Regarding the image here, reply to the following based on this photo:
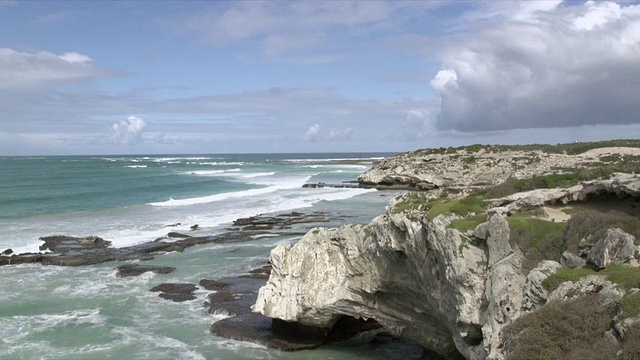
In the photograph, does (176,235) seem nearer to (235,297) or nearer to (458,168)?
(235,297)

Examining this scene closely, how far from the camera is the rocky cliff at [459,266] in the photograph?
1106 cm

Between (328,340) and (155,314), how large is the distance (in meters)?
8.06

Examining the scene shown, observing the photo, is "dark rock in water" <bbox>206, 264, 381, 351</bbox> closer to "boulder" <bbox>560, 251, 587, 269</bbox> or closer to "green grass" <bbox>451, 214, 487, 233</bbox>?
"green grass" <bbox>451, 214, 487, 233</bbox>

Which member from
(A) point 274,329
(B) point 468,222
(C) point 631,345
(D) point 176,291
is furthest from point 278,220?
(C) point 631,345

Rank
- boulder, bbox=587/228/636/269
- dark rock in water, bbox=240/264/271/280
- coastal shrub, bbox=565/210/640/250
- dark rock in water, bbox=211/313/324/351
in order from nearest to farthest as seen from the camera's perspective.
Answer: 1. boulder, bbox=587/228/636/269
2. coastal shrub, bbox=565/210/640/250
3. dark rock in water, bbox=211/313/324/351
4. dark rock in water, bbox=240/264/271/280

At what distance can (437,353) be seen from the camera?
56.1 feet

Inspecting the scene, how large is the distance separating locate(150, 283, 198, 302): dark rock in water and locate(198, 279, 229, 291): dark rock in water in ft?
1.66

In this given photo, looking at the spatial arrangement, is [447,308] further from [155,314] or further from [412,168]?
[412,168]

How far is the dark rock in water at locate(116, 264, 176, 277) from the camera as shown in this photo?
3006 centimetres

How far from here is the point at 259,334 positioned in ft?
64.4

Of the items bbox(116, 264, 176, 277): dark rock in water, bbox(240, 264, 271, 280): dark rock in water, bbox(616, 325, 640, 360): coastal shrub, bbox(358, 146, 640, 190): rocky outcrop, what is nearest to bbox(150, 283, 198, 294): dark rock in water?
bbox(240, 264, 271, 280): dark rock in water

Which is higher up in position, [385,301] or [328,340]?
[385,301]

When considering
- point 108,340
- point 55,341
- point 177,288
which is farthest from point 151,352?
point 177,288

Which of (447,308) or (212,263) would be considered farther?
(212,263)
